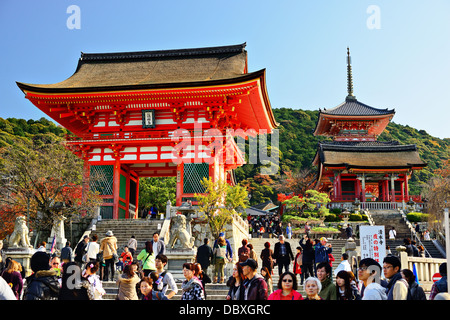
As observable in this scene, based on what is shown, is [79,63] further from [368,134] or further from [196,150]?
[368,134]

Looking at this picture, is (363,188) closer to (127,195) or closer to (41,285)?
(127,195)

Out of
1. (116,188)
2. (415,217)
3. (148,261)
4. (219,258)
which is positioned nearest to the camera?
(148,261)

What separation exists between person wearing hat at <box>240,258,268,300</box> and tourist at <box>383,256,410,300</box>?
1.62m

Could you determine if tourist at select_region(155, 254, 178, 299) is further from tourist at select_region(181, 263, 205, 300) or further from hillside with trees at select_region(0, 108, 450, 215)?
hillside with trees at select_region(0, 108, 450, 215)

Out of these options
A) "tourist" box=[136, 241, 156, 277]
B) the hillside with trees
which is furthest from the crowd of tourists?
the hillside with trees

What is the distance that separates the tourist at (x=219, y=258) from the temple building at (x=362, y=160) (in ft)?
80.3

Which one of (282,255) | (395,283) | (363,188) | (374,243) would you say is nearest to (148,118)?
(282,255)

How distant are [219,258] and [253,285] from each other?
6.24m

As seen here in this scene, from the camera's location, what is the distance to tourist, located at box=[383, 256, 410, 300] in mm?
6274

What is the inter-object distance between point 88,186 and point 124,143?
2849 mm

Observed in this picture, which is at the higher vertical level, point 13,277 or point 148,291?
point 13,277

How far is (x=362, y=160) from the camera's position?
38500 mm

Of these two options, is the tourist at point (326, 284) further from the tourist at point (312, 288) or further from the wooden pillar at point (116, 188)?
the wooden pillar at point (116, 188)

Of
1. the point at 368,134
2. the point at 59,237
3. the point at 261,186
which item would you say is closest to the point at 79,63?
the point at 59,237
